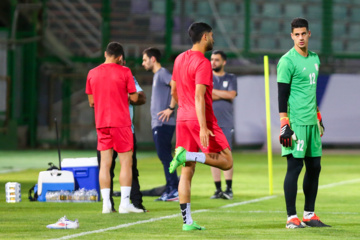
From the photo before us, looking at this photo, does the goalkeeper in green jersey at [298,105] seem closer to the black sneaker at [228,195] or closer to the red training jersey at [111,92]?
the red training jersey at [111,92]

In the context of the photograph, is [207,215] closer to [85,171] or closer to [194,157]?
[194,157]

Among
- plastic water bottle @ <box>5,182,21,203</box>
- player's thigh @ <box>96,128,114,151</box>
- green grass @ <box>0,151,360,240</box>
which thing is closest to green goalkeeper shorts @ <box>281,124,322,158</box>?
green grass @ <box>0,151,360,240</box>

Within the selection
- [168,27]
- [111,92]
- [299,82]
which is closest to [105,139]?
[111,92]

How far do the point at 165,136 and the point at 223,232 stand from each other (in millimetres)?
3543

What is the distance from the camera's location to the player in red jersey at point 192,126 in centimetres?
831

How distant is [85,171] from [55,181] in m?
0.42

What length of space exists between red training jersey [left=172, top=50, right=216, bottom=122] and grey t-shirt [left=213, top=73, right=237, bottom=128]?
371cm

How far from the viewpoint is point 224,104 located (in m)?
12.3

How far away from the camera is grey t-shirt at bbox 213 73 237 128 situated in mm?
12227

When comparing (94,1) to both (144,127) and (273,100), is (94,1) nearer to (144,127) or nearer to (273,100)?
(144,127)

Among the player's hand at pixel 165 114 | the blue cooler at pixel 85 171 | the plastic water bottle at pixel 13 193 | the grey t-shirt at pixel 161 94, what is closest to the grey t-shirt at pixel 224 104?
the grey t-shirt at pixel 161 94

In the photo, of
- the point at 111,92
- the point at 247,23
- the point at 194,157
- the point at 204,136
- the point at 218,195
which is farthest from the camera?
the point at 247,23

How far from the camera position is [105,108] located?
998 centimetres

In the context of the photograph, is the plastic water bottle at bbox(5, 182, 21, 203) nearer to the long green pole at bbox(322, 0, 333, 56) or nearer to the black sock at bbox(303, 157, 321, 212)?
the black sock at bbox(303, 157, 321, 212)
